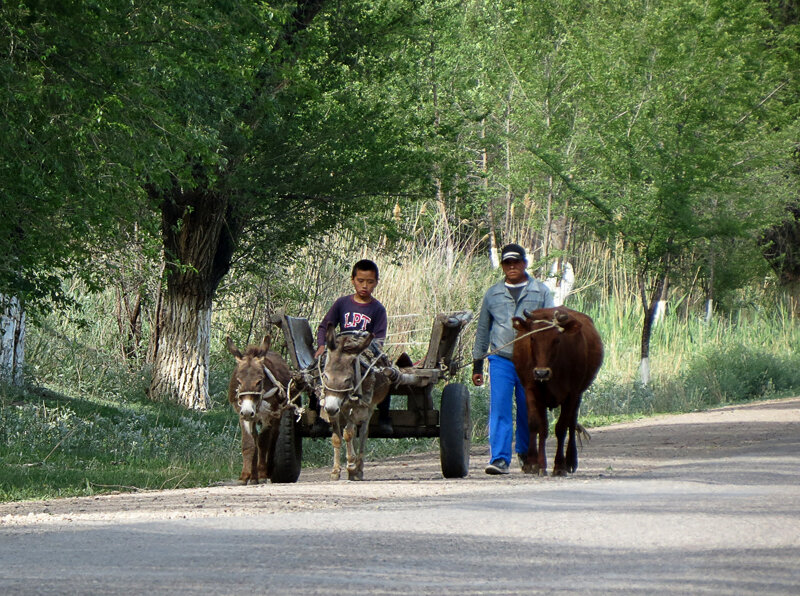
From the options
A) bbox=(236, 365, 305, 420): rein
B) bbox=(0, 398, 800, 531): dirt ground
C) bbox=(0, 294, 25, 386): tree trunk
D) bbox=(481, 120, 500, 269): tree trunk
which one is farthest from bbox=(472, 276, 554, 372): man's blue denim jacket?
bbox=(481, 120, 500, 269): tree trunk

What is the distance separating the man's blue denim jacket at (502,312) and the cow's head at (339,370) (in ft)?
5.39

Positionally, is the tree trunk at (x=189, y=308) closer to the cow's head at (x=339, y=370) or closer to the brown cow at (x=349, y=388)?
the brown cow at (x=349, y=388)

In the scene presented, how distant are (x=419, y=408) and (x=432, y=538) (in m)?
5.69

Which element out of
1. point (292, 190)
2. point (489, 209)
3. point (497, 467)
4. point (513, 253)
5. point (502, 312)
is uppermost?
point (489, 209)

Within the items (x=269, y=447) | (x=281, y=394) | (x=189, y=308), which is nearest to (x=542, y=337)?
(x=281, y=394)

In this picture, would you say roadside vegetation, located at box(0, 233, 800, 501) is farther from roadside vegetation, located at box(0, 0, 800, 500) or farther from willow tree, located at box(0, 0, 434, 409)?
willow tree, located at box(0, 0, 434, 409)

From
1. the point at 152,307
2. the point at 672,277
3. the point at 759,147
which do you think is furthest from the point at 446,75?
the point at 152,307

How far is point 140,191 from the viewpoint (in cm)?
1714

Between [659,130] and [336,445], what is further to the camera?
[659,130]

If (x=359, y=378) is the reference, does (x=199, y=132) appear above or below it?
above

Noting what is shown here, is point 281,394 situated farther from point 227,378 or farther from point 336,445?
point 227,378

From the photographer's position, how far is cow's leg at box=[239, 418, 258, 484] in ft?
44.9

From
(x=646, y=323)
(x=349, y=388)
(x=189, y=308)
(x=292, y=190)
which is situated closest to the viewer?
(x=349, y=388)

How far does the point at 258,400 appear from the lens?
13484 millimetres
